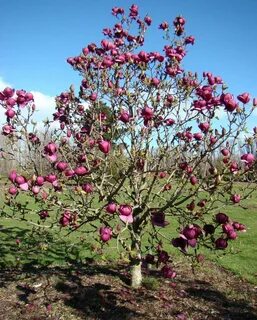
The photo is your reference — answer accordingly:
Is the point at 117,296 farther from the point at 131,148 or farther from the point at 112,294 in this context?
the point at 131,148

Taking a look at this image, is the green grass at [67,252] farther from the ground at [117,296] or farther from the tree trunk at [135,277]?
the tree trunk at [135,277]

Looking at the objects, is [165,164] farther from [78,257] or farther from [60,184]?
[78,257]

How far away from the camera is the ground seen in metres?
5.95

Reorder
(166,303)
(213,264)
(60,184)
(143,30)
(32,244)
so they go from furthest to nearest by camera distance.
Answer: (32,244), (213,264), (143,30), (166,303), (60,184)

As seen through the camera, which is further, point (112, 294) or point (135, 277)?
point (135, 277)

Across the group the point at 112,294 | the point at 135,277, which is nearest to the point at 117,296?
the point at 112,294

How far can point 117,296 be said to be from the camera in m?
6.50

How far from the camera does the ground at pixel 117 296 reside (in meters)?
5.95

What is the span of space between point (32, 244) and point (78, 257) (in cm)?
129

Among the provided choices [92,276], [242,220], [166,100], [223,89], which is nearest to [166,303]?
[92,276]

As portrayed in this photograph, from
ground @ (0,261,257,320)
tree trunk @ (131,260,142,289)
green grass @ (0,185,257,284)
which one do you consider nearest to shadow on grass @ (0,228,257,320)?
ground @ (0,261,257,320)

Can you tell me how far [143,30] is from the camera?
7207mm

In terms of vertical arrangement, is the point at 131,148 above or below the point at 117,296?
above

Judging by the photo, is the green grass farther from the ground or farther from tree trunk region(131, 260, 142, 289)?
tree trunk region(131, 260, 142, 289)
